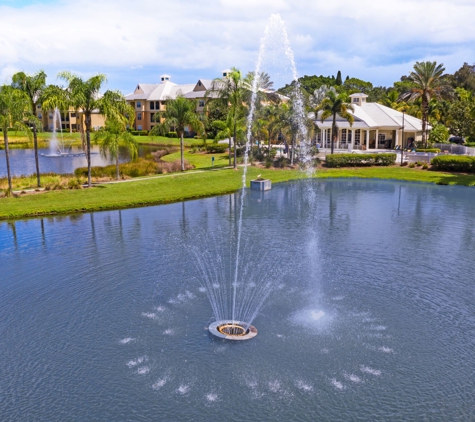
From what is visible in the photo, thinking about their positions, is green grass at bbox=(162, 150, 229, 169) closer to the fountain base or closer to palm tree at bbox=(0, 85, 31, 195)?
palm tree at bbox=(0, 85, 31, 195)

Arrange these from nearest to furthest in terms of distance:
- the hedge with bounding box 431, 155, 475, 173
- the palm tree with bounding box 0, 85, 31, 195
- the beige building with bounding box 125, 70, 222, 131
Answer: the palm tree with bounding box 0, 85, 31, 195 → the hedge with bounding box 431, 155, 475, 173 → the beige building with bounding box 125, 70, 222, 131

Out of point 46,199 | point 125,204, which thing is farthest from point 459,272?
point 46,199

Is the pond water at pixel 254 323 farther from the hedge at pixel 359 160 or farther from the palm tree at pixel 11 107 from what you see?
the hedge at pixel 359 160

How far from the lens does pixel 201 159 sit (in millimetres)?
67562

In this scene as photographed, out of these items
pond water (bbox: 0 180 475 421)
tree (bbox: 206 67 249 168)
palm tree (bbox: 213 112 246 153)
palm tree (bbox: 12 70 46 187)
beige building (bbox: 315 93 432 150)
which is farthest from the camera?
beige building (bbox: 315 93 432 150)

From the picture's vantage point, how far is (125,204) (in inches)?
1452

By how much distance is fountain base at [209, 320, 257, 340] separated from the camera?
15859 mm

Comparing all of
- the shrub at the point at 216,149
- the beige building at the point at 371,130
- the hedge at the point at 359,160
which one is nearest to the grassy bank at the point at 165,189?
the hedge at the point at 359,160

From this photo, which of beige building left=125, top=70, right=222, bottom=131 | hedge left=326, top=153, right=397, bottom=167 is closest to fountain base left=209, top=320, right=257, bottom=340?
hedge left=326, top=153, right=397, bottom=167

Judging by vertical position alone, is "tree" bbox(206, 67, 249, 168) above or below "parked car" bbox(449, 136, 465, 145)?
above

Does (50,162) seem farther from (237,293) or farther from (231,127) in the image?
(237,293)

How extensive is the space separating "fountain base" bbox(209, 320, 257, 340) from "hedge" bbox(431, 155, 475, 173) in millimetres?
43364

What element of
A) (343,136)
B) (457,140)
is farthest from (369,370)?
(457,140)

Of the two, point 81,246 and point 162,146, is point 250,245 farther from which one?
point 162,146
